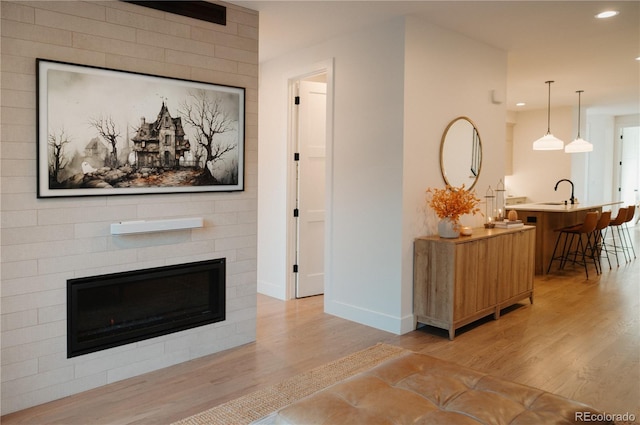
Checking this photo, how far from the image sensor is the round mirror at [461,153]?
4496 mm

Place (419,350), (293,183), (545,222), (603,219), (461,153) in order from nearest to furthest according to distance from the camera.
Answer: (419,350)
(461,153)
(293,183)
(545,222)
(603,219)

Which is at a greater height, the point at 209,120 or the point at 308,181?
the point at 209,120

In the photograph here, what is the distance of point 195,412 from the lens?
2.72 m

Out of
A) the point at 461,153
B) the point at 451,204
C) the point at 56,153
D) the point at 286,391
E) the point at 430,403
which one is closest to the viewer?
the point at 430,403

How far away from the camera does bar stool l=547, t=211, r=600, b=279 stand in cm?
643

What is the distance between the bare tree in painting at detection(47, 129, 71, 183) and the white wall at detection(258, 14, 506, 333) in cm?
243

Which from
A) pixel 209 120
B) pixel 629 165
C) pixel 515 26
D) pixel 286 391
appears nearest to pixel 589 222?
pixel 515 26

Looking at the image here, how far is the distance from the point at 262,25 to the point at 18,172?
92.7 inches

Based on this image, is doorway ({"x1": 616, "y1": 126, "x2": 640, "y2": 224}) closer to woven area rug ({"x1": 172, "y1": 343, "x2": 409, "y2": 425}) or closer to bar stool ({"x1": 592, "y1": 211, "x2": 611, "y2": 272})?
bar stool ({"x1": 592, "y1": 211, "x2": 611, "y2": 272})

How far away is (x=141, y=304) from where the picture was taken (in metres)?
3.29

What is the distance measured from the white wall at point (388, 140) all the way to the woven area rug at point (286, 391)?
26.8 inches

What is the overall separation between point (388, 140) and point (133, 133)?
2064mm

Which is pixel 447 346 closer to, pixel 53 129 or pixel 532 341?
pixel 532 341

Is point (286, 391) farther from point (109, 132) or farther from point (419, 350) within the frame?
point (109, 132)
